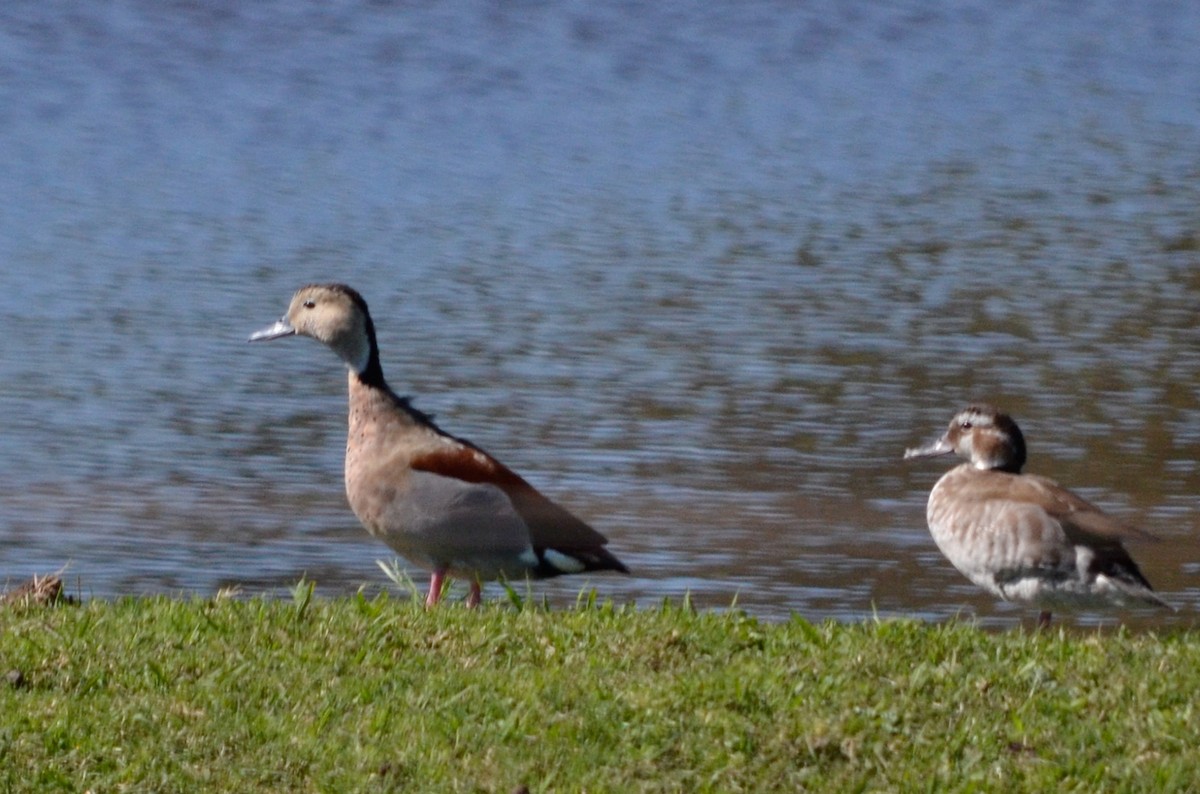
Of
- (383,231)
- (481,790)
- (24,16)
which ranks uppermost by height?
(24,16)

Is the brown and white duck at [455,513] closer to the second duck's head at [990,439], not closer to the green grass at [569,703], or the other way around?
the green grass at [569,703]

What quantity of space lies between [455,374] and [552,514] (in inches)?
149

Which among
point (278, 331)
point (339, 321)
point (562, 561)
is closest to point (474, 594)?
point (562, 561)

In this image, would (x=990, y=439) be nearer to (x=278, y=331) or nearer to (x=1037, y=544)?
(x=1037, y=544)

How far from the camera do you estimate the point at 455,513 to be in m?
7.84

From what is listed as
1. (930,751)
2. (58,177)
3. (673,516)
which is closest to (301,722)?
(930,751)

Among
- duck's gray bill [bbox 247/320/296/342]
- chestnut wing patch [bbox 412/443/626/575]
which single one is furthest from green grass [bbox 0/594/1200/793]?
duck's gray bill [bbox 247/320/296/342]

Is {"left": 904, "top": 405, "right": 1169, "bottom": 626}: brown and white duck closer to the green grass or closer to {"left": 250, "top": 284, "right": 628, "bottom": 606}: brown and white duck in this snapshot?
the green grass

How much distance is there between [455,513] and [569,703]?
70.4 inches

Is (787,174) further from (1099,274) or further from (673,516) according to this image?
(673,516)

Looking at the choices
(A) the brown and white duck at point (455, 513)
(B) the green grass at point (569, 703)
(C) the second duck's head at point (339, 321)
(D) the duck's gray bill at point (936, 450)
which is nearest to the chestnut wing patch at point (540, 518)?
(A) the brown and white duck at point (455, 513)

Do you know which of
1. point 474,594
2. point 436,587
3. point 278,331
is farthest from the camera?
point 278,331

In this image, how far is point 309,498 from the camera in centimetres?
993

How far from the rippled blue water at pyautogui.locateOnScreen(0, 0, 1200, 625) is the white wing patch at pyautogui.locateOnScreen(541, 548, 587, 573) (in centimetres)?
67
